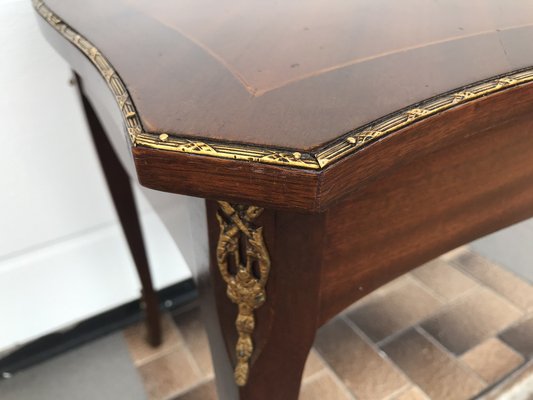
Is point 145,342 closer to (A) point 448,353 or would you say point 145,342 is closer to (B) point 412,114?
(A) point 448,353

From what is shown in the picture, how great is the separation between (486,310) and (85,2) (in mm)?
1118

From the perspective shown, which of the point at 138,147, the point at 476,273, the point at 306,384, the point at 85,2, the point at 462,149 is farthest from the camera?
the point at 476,273

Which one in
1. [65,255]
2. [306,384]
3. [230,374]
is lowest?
[306,384]

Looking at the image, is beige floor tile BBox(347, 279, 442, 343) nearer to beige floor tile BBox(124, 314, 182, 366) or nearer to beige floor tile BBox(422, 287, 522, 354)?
beige floor tile BBox(422, 287, 522, 354)

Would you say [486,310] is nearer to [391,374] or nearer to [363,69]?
[391,374]

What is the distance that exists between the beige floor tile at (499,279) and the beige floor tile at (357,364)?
1.32 ft

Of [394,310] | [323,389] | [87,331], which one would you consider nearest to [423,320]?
[394,310]

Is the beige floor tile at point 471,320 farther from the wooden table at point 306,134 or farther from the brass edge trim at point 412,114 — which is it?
the brass edge trim at point 412,114

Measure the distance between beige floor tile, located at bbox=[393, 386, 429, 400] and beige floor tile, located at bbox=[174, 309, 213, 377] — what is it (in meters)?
0.40

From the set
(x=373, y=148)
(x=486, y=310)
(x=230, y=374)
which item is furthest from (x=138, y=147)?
(x=486, y=310)

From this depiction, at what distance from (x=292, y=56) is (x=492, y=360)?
3.22 ft

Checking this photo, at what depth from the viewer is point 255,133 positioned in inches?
12.3

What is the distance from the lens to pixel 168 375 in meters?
1.13

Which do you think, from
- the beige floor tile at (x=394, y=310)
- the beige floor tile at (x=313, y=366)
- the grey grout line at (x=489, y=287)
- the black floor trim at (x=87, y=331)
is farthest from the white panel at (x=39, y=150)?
the grey grout line at (x=489, y=287)
